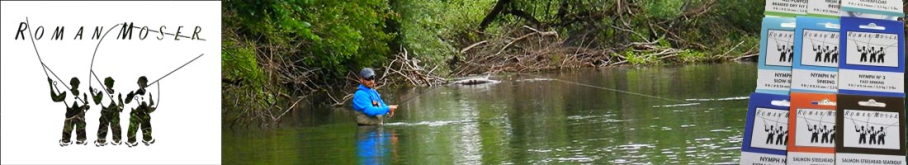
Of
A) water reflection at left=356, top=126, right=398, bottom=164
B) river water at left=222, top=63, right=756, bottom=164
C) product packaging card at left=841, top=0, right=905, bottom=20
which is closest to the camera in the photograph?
product packaging card at left=841, top=0, right=905, bottom=20

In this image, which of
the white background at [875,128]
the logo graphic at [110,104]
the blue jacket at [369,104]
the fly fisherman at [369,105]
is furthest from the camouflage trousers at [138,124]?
the blue jacket at [369,104]

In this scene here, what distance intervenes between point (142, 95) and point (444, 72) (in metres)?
29.7

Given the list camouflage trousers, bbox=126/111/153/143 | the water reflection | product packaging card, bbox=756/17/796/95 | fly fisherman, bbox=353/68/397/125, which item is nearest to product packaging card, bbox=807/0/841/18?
product packaging card, bbox=756/17/796/95

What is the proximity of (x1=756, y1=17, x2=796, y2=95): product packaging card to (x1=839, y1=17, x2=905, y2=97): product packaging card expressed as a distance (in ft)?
1.06

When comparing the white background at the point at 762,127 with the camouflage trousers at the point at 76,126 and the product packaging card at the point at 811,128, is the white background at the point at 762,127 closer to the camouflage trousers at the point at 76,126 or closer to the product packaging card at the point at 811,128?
the product packaging card at the point at 811,128

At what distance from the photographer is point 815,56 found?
31.1 feet

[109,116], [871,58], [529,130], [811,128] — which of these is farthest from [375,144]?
[109,116]

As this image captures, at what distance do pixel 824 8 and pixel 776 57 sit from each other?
43 cm

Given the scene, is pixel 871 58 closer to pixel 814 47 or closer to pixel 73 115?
pixel 814 47

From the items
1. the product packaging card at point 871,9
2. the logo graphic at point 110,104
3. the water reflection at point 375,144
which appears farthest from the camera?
the water reflection at point 375,144

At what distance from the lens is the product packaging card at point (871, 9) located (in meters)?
9.34

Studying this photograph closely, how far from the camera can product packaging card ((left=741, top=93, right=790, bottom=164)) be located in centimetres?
959

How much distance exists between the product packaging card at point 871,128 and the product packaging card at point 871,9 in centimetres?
51

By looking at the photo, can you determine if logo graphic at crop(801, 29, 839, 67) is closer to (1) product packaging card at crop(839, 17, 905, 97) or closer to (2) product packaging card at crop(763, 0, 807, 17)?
(1) product packaging card at crop(839, 17, 905, 97)
